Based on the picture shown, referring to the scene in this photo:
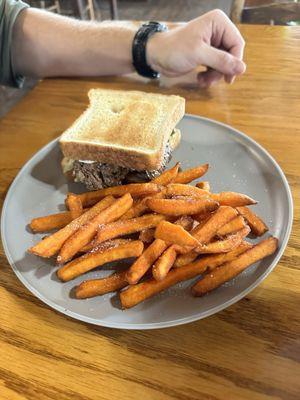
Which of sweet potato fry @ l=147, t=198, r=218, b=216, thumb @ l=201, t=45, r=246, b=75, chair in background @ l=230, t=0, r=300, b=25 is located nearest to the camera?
sweet potato fry @ l=147, t=198, r=218, b=216

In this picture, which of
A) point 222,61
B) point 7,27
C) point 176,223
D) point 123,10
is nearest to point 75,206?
point 176,223

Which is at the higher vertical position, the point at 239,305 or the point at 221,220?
the point at 221,220

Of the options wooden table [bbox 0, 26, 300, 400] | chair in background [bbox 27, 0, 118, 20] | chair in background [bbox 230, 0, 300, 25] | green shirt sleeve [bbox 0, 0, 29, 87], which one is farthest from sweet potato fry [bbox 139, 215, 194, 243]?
chair in background [bbox 27, 0, 118, 20]

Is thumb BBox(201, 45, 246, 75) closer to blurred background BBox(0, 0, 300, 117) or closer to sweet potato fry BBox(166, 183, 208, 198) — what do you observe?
sweet potato fry BBox(166, 183, 208, 198)

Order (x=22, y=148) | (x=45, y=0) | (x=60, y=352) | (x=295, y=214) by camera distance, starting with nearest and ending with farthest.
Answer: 1. (x=60, y=352)
2. (x=295, y=214)
3. (x=22, y=148)
4. (x=45, y=0)

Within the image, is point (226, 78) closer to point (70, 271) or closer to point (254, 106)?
point (254, 106)

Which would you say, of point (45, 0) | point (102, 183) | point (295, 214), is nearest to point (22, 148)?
point (102, 183)

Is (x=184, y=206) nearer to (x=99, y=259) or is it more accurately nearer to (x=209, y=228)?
(x=209, y=228)
